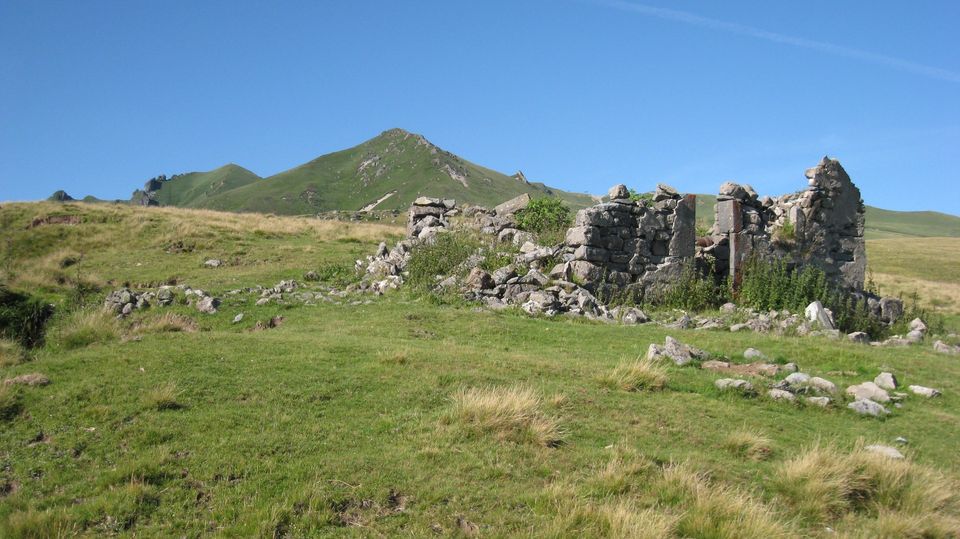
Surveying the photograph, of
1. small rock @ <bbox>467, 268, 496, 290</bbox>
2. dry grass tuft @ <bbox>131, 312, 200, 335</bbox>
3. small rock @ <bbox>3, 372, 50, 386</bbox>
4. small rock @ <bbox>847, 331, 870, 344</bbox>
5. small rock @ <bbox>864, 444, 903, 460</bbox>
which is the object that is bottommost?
small rock @ <bbox>864, 444, 903, 460</bbox>

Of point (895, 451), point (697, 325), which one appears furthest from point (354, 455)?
point (697, 325)

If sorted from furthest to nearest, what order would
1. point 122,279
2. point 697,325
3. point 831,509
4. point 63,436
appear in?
point 122,279 → point 697,325 → point 63,436 → point 831,509

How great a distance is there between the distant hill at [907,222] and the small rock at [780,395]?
113 meters

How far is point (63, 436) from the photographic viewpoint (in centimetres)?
741

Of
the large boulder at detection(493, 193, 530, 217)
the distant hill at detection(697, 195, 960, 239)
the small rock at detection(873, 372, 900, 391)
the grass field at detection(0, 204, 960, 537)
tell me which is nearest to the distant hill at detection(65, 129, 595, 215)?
the distant hill at detection(697, 195, 960, 239)

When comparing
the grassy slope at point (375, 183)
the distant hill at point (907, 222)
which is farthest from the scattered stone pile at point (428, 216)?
the distant hill at point (907, 222)

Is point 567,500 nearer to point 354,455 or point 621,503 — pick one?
point 621,503

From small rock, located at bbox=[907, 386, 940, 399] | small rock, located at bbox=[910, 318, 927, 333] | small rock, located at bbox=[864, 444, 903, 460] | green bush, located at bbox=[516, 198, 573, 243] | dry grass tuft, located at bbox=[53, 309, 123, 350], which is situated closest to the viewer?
small rock, located at bbox=[864, 444, 903, 460]

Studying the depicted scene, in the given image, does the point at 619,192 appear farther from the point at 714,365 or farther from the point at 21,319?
the point at 21,319

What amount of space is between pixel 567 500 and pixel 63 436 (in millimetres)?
5545

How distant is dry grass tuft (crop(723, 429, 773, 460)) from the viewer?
799 cm

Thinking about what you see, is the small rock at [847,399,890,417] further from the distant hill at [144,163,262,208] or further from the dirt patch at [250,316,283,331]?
the distant hill at [144,163,262,208]

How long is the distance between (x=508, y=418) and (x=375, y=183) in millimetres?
112659

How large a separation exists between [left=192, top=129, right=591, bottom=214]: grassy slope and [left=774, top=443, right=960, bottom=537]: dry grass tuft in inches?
3499
